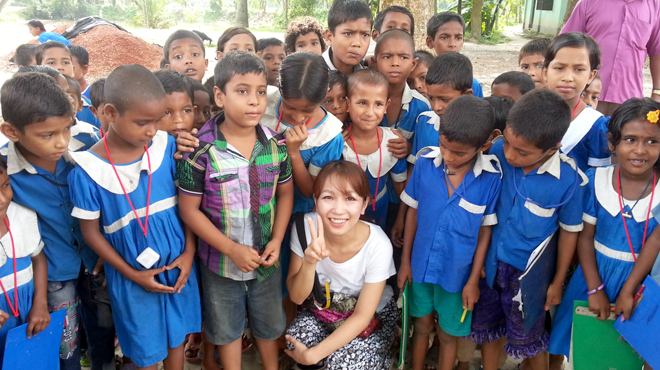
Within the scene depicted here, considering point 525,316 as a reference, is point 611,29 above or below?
above

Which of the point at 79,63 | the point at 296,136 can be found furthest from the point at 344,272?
the point at 79,63

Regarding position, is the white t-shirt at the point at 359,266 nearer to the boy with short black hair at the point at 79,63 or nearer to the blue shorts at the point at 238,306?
the blue shorts at the point at 238,306

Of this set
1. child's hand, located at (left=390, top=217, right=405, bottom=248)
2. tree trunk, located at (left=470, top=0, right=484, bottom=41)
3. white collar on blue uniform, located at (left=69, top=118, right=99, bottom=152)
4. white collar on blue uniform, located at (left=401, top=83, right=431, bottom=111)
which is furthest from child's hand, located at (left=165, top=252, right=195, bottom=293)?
tree trunk, located at (left=470, top=0, right=484, bottom=41)

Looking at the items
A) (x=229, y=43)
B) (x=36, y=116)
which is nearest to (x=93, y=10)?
(x=229, y=43)

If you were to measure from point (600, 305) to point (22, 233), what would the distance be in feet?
8.20

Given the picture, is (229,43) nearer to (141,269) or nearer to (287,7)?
(141,269)

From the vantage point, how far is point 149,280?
194 cm

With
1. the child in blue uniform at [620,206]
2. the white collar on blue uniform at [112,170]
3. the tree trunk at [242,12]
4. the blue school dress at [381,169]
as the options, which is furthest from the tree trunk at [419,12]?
the tree trunk at [242,12]

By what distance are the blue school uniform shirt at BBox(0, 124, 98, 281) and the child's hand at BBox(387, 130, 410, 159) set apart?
1594 millimetres

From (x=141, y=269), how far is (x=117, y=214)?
266mm

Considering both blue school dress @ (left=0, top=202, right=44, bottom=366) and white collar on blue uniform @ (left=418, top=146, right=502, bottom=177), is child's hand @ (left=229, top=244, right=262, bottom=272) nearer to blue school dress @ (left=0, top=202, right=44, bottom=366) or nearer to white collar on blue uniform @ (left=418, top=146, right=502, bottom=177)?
blue school dress @ (left=0, top=202, right=44, bottom=366)

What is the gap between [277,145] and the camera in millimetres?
2127

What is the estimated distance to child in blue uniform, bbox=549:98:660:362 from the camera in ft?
6.30

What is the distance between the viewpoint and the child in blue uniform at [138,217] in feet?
6.09
